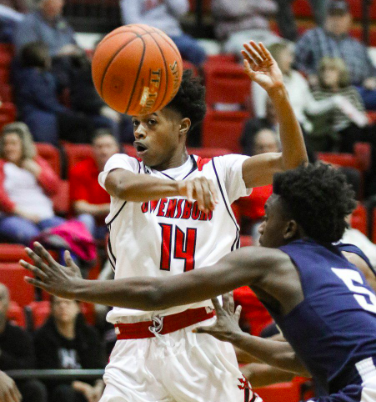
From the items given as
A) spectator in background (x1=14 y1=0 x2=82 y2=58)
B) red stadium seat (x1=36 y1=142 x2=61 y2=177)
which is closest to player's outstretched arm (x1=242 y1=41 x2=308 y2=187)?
red stadium seat (x1=36 y1=142 x2=61 y2=177)

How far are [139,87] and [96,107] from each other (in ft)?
14.8

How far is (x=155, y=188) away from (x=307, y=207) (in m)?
0.67

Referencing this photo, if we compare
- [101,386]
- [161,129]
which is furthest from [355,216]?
[161,129]

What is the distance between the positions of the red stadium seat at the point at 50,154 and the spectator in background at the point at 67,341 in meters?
1.95

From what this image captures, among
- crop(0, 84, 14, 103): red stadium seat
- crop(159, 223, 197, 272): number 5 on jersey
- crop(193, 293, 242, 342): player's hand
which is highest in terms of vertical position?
crop(159, 223, 197, 272): number 5 on jersey

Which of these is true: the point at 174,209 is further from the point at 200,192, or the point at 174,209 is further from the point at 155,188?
the point at 200,192

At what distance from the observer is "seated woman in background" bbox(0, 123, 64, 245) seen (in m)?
6.75

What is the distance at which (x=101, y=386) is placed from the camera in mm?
5582

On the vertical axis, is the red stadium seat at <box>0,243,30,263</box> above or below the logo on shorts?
below

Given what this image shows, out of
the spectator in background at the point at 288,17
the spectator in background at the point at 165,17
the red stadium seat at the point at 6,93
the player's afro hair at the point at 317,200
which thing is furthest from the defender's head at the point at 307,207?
the spectator in background at the point at 288,17

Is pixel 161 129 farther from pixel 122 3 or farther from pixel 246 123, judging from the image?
pixel 122 3

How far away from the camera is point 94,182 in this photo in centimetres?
709

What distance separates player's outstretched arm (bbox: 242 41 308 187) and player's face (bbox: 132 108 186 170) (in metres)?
0.35

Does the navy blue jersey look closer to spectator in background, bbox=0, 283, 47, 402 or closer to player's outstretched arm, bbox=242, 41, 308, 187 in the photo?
player's outstretched arm, bbox=242, 41, 308, 187
